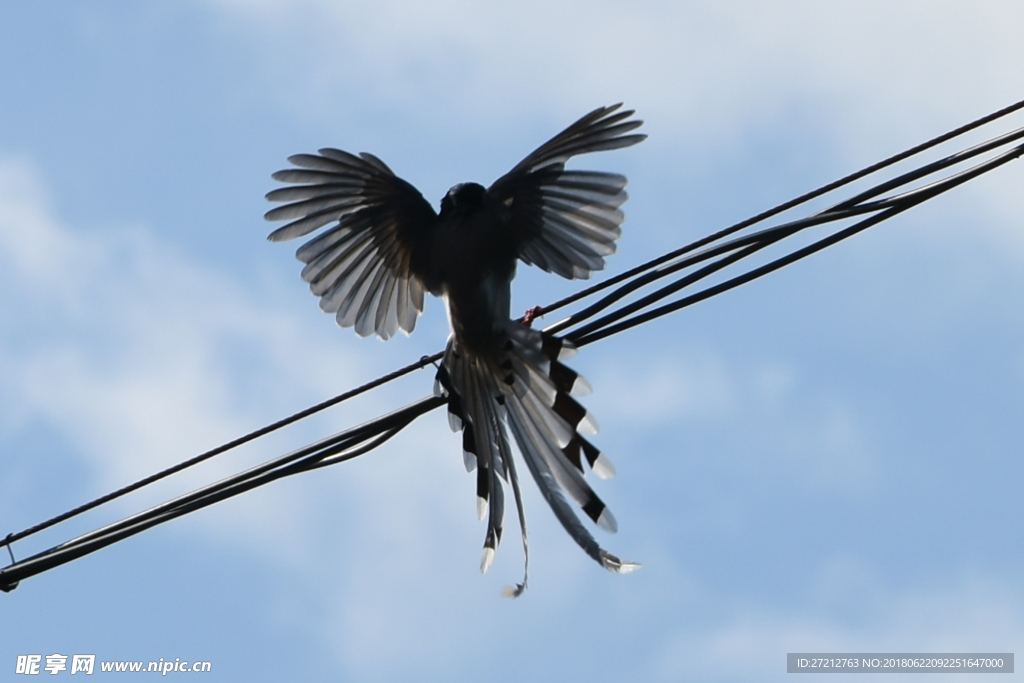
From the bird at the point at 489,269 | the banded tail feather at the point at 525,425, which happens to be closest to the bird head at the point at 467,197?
the bird at the point at 489,269

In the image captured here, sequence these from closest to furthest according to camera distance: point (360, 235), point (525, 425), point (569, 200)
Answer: point (525, 425)
point (569, 200)
point (360, 235)

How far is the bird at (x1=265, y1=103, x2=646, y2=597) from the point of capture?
4.12 metres

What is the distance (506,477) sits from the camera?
4.17 metres

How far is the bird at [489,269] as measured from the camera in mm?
4117

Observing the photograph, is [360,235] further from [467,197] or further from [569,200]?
[569,200]

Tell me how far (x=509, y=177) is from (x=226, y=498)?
152 centimetres

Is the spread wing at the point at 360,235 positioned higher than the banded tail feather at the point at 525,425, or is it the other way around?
the spread wing at the point at 360,235

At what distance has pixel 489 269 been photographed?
4633mm

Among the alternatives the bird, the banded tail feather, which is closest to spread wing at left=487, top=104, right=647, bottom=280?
the bird

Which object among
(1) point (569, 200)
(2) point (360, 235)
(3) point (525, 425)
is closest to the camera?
(3) point (525, 425)

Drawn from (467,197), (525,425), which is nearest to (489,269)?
(467,197)

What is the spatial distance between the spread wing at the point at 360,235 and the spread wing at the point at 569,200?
0.42 m

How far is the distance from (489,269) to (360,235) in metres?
0.62

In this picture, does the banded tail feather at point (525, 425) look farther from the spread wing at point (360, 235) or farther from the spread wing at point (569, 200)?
the spread wing at point (360, 235)
